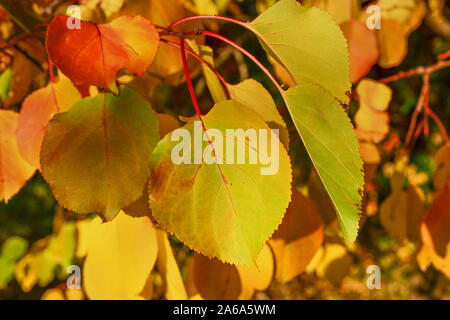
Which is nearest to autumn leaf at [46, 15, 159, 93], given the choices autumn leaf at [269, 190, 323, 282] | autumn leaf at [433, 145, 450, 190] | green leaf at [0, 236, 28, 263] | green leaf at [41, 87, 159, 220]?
green leaf at [41, 87, 159, 220]

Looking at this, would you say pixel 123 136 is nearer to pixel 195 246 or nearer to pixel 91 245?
pixel 195 246

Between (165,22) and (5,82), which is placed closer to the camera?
(165,22)

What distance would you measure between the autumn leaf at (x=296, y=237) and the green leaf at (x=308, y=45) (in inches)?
7.0

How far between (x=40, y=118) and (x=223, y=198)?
236 millimetres

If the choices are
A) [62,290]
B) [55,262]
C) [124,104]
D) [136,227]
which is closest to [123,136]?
[124,104]

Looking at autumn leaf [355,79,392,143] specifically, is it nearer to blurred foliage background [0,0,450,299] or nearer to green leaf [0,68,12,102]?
blurred foliage background [0,0,450,299]

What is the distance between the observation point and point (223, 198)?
0.37 metres

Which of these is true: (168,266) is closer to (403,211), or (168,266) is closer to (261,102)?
(261,102)

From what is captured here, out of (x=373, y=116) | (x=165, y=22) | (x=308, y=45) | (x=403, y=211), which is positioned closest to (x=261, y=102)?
(x=308, y=45)

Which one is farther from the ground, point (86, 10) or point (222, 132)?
point (86, 10)

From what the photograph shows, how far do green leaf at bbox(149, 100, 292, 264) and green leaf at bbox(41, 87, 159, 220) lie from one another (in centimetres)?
4

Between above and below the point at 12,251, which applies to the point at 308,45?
above

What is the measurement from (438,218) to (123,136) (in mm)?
499
